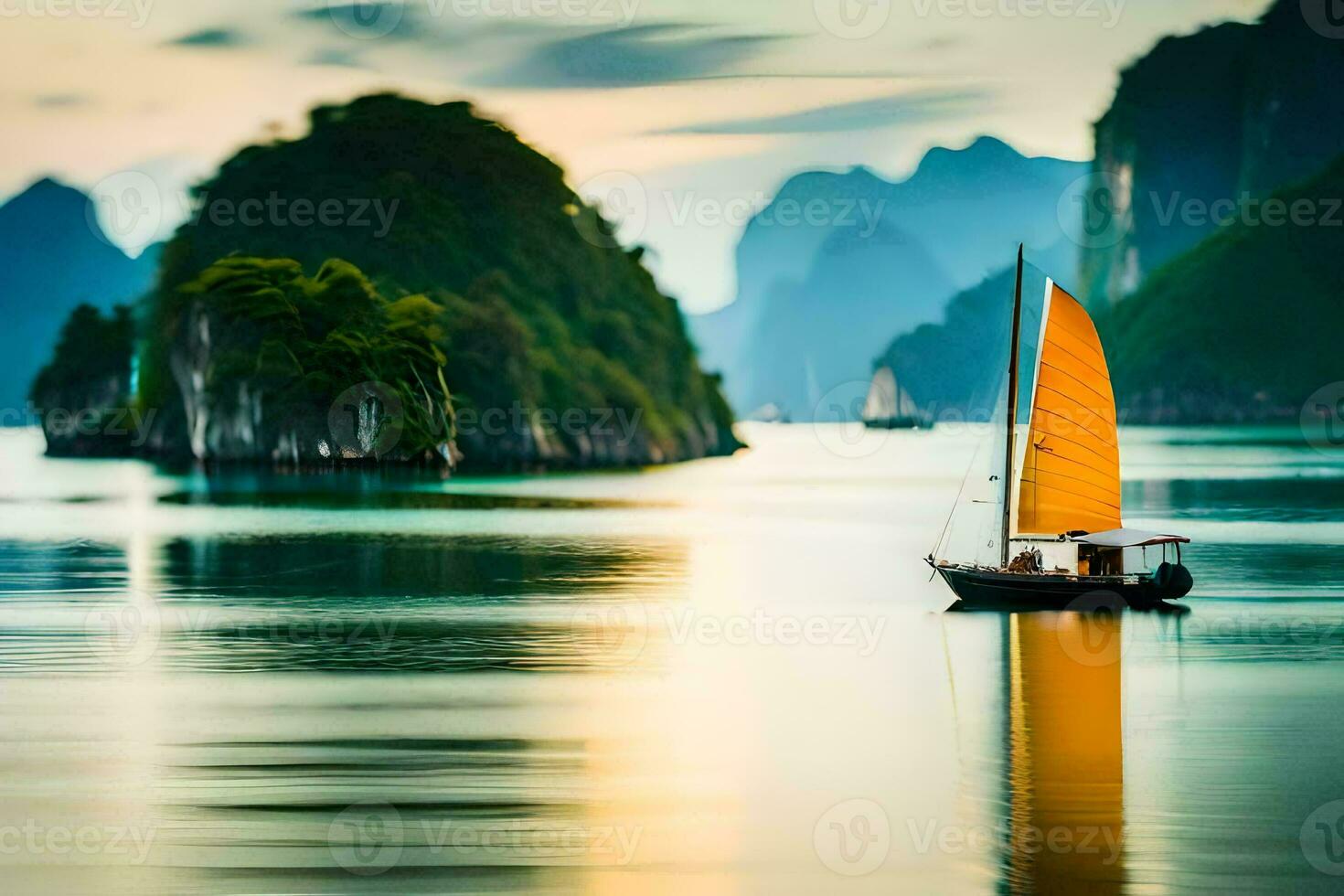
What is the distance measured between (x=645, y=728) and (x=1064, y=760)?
5.08 metres

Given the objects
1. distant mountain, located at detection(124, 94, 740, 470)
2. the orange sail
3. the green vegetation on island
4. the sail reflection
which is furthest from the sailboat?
distant mountain, located at detection(124, 94, 740, 470)

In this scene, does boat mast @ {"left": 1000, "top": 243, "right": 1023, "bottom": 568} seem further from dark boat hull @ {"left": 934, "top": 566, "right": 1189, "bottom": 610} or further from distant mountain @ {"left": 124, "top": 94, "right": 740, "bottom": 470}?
distant mountain @ {"left": 124, "top": 94, "right": 740, "bottom": 470}

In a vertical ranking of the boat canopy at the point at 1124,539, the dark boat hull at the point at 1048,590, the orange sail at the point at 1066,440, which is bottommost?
the dark boat hull at the point at 1048,590

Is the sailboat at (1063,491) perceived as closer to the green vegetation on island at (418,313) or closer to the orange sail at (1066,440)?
the orange sail at (1066,440)

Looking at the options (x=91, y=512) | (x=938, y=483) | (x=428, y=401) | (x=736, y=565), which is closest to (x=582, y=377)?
(x=428, y=401)

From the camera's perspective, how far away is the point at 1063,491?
107ft

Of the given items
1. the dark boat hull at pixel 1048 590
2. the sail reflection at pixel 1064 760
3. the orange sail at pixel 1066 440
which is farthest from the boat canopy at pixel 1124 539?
the sail reflection at pixel 1064 760

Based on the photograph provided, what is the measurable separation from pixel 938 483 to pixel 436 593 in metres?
61.2

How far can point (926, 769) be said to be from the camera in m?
18.0

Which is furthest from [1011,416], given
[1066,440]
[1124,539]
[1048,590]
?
[1048,590]

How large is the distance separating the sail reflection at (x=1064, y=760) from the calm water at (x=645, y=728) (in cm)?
6

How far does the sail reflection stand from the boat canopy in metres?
2.02

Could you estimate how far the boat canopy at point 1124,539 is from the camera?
3061 centimetres

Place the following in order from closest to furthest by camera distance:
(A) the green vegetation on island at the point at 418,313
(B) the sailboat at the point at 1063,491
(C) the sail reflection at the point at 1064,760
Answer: (C) the sail reflection at the point at 1064,760, (B) the sailboat at the point at 1063,491, (A) the green vegetation on island at the point at 418,313
